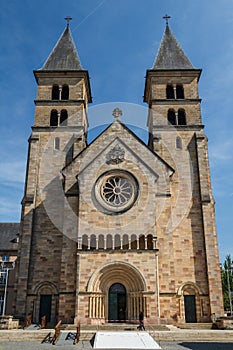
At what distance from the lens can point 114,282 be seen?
94.5 feet

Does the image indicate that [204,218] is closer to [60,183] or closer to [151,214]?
[151,214]

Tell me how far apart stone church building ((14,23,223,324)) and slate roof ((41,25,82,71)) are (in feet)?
12.0

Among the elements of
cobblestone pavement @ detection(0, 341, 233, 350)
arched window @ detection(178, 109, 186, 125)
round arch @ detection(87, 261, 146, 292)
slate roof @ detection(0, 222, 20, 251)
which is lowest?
cobblestone pavement @ detection(0, 341, 233, 350)

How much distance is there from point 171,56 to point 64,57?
12837 mm

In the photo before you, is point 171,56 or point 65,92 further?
point 171,56

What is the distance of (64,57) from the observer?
42.3 meters

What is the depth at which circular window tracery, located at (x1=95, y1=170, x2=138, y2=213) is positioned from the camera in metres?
30.5

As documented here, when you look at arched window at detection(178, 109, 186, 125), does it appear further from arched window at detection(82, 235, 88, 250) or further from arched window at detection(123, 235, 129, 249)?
arched window at detection(82, 235, 88, 250)

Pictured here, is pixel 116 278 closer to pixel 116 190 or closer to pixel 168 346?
pixel 116 190

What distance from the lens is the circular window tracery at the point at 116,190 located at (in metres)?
30.5

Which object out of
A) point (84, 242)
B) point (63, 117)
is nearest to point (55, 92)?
point (63, 117)

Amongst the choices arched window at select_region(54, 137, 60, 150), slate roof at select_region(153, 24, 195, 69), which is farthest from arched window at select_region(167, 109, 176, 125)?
arched window at select_region(54, 137, 60, 150)

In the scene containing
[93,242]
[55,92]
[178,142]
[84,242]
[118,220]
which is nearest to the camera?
[84,242]

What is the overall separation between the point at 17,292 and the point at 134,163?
15239 millimetres
